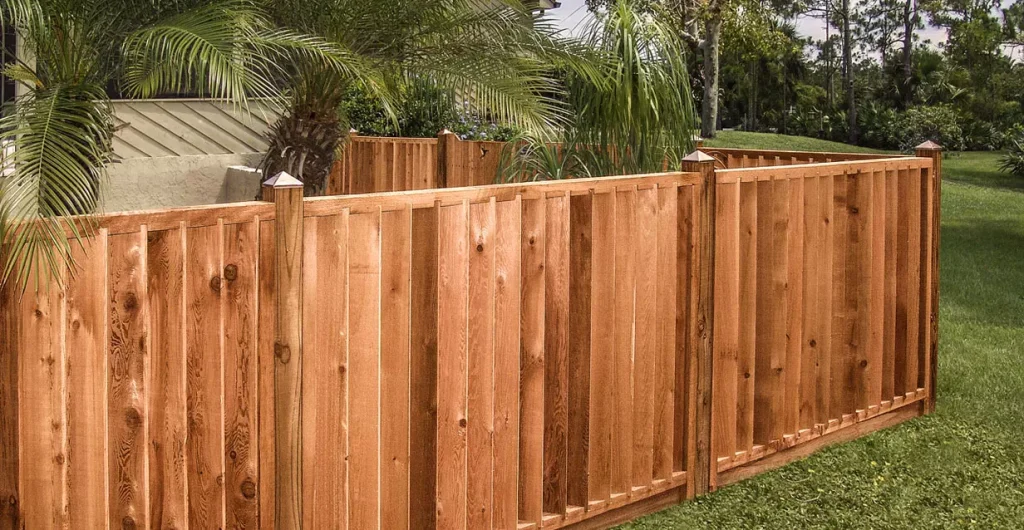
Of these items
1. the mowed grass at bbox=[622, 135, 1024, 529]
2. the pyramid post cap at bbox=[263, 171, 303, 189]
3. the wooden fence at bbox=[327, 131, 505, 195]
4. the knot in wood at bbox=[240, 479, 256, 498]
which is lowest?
the mowed grass at bbox=[622, 135, 1024, 529]

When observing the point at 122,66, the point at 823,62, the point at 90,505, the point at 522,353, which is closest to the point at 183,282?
the point at 90,505

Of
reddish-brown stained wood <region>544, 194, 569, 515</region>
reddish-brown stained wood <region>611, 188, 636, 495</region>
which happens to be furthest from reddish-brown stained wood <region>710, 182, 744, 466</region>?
reddish-brown stained wood <region>544, 194, 569, 515</region>

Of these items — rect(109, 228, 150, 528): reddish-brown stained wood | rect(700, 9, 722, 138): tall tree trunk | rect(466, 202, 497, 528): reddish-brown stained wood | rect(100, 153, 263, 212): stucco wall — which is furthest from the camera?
rect(700, 9, 722, 138): tall tree trunk

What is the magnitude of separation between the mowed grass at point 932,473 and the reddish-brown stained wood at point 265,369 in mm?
1927

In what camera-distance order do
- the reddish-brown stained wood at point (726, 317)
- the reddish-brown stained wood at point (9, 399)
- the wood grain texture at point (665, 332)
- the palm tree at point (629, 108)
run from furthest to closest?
the palm tree at point (629, 108) < the reddish-brown stained wood at point (726, 317) < the wood grain texture at point (665, 332) < the reddish-brown stained wood at point (9, 399)

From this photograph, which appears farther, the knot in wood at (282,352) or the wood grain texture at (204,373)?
the knot in wood at (282,352)

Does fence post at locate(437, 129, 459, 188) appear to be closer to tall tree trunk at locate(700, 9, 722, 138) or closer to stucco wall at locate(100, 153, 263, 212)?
stucco wall at locate(100, 153, 263, 212)

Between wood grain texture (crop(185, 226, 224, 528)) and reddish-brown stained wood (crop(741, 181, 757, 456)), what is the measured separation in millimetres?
2736

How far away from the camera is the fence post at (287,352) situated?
3488mm

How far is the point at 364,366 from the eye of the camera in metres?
3.76

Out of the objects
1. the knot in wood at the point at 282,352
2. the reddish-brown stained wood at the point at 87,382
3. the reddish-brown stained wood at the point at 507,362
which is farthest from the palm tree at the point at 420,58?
the reddish-brown stained wood at the point at 87,382

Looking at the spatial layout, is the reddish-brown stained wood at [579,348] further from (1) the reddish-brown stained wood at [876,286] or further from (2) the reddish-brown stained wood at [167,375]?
(1) the reddish-brown stained wood at [876,286]

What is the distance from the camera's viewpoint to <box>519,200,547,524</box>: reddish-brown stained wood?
14.0 ft

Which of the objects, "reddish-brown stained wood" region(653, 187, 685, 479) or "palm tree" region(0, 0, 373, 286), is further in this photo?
"reddish-brown stained wood" region(653, 187, 685, 479)
